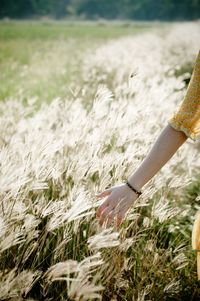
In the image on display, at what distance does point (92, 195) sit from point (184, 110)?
21.9 inches

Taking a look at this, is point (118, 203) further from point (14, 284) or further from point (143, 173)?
point (14, 284)

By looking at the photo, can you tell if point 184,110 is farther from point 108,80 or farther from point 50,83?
point 50,83

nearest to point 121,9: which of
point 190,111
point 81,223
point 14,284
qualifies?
point 81,223

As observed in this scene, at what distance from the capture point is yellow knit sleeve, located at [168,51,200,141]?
3.60ft

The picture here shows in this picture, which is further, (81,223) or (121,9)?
(121,9)

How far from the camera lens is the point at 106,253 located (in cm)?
153

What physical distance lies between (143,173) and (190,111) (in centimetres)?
25

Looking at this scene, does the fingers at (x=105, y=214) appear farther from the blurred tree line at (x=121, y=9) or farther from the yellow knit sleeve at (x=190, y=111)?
the blurred tree line at (x=121, y=9)

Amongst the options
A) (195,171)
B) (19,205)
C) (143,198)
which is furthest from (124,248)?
(195,171)

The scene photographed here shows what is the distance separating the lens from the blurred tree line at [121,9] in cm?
8225

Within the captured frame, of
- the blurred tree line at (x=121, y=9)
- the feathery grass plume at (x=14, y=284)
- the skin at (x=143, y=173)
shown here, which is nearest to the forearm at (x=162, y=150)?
the skin at (x=143, y=173)

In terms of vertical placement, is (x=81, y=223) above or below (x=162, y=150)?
below

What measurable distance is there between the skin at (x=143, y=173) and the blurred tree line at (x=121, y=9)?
80071 mm

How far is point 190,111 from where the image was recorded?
114 centimetres
